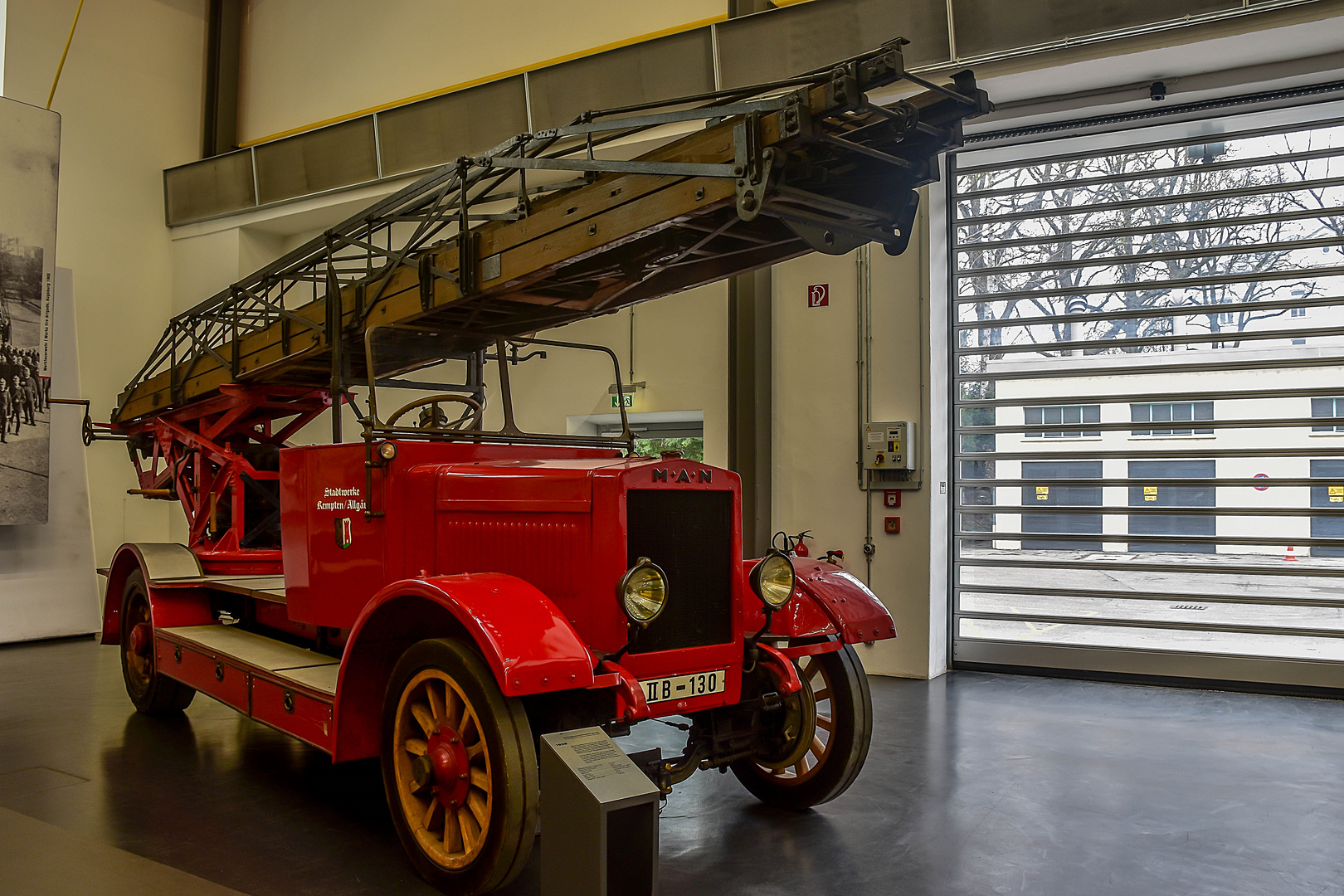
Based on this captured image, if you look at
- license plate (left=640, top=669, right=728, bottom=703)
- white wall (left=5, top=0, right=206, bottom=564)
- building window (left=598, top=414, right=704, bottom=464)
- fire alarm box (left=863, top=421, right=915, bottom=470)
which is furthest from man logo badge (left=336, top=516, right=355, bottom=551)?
white wall (left=5, top=0, right=206, bottom=564)

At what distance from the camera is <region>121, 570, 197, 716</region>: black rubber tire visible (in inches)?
207

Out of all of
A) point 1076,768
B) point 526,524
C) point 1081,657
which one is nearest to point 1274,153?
point 1081,657

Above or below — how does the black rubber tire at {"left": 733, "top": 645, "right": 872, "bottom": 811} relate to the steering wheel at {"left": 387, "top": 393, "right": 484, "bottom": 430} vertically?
below

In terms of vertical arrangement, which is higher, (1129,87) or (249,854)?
(1129,87)

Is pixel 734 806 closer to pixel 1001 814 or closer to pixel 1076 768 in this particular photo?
pixel 1001 814

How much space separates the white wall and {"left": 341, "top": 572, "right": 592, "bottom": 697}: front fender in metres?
8.14

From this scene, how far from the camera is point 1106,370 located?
6906 millimetres

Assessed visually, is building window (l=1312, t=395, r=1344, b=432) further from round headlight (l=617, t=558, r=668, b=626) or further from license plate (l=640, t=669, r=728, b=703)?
round headlight (l=617, t=558, r=668, b=626)

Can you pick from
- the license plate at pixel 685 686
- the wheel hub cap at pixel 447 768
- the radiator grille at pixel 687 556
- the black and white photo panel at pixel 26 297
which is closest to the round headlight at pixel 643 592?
the radiator grille at pixel 687 556

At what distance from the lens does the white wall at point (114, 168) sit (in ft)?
30.7

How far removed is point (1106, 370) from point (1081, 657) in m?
2.15

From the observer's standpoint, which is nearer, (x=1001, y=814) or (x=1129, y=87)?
(x=1001, y=814)

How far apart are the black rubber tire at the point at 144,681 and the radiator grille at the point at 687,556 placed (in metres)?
3.42

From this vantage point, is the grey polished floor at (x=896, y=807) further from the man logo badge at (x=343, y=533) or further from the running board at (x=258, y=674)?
the man logo badge at (x=343, y=533)
